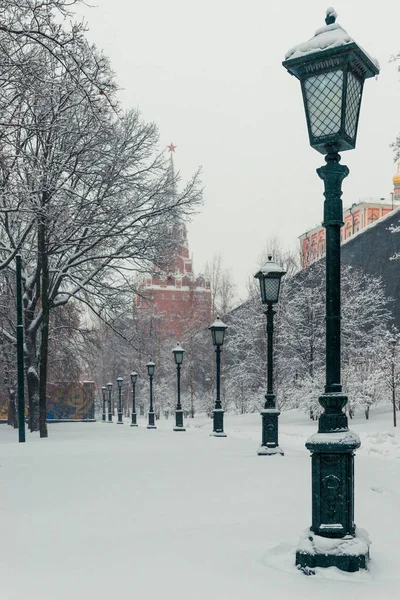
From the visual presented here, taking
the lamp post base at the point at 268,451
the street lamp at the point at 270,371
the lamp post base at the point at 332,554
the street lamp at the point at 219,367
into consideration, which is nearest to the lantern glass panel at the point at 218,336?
the street lamp at the point at 219,367

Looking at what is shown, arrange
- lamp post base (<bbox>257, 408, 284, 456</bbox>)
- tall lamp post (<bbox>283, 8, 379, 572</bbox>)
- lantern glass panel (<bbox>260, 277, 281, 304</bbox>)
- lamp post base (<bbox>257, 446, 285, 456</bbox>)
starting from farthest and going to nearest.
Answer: lantern glass panel (<bbox>260, 277, 281, 304</bbox>) < lamp post base (<bbox>257, 408, 284, 456</bbox>) < lamp post base (<bbox>257, 446, 285, 456</bbox>) < tall lamp post (<bbox>283, 8, 379, 572</bbox>)

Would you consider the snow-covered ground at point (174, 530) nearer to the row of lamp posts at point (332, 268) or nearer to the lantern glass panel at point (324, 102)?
the row of lamp posts at point (332, 268)

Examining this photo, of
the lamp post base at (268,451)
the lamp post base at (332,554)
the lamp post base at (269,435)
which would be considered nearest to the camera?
the lamp post base at (332,554)

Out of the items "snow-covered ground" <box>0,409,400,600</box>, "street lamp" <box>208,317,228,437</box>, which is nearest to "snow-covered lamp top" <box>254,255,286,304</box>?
"snow-covered ground" <box>0,409,400,600</box>

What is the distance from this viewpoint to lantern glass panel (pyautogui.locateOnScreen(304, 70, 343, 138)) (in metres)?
5.12

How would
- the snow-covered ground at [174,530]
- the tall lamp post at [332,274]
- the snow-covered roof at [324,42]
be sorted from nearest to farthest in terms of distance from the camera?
the snow-covered ground at [174,530], the tall lamp post at [332,274], the snow-covered roof at [324,42]

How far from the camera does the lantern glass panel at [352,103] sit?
5160mm

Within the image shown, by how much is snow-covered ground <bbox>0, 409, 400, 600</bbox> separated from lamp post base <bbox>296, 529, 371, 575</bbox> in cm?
7

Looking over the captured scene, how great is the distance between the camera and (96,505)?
7.16m

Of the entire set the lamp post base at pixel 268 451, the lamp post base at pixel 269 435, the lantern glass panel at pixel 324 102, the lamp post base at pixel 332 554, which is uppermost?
the lantern glass panel at pixel 324 102

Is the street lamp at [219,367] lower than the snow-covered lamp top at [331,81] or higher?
lower

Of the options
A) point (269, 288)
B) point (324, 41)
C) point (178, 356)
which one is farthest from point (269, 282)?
point (178, 356)

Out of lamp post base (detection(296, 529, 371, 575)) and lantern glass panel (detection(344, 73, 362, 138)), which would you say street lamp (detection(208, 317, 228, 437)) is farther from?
lamp post base (detection(296, 529, 371, 575))

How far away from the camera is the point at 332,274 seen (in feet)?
16.9
